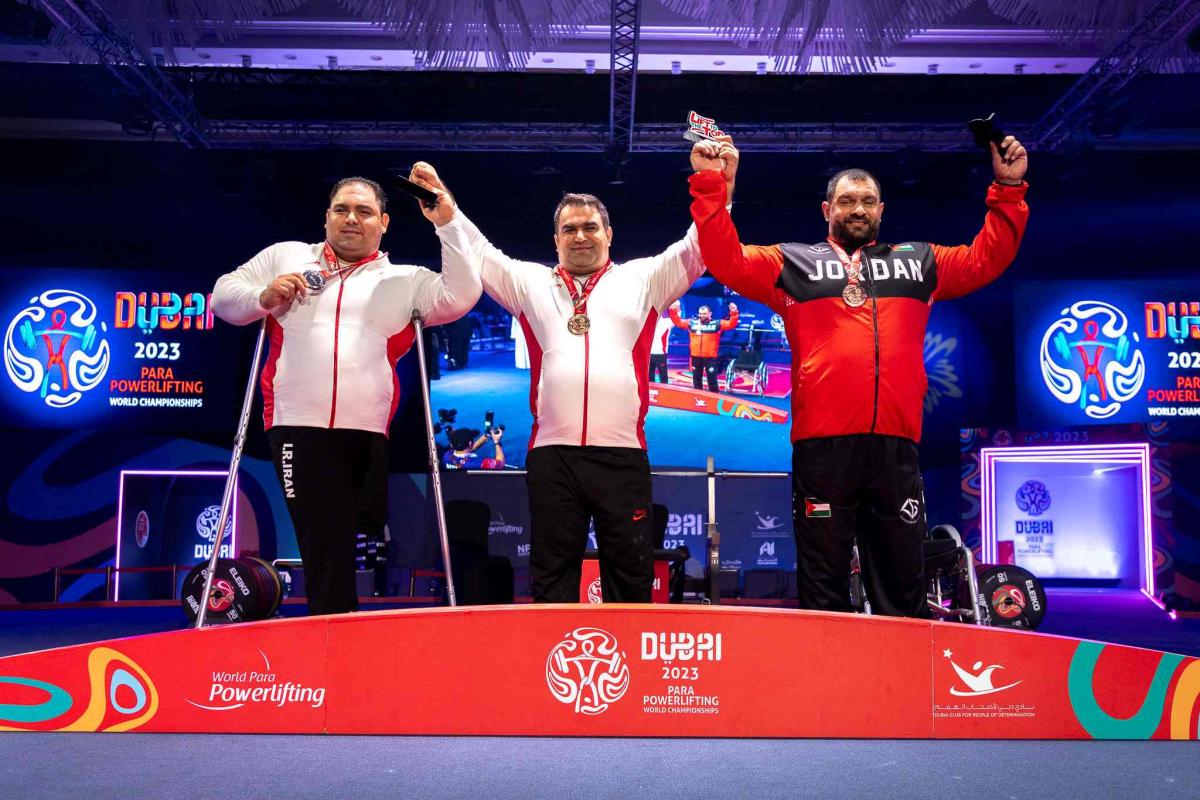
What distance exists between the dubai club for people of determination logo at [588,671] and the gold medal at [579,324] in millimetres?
1110

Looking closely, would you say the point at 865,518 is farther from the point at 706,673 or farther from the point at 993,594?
the point at 993,594

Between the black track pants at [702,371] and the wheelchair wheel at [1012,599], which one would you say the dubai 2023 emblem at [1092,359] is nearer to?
the black track pants at [702,371]

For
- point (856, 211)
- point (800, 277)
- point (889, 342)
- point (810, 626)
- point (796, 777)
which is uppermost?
point (856, 211)

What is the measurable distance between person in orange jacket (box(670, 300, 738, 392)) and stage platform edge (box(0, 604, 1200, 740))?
23.1 ft

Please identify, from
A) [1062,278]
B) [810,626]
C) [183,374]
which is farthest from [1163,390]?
[183,374]

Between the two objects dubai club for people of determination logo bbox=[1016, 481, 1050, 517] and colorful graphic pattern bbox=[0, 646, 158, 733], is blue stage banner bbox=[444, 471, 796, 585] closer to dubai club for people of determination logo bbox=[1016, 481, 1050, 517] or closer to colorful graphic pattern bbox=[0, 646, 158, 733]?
dubai club for people of determination logo bbox=[1016, 481, 1050, 517]

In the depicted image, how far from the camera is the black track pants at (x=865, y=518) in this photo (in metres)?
2.85

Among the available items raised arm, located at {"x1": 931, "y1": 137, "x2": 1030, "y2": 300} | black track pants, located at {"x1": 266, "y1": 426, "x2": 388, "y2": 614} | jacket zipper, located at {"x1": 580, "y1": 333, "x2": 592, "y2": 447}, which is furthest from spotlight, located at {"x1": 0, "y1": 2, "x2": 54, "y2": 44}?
raised arm, located at {"x1": 931, "y1": 137, "x2": 1030, "y2": 300}

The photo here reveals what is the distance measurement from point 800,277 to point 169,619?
5.36m

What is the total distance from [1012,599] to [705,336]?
474 centimetres

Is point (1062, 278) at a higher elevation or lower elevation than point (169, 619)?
higher

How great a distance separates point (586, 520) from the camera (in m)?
3.00

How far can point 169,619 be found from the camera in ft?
21.7

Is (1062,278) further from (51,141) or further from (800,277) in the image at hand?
(51,141)
